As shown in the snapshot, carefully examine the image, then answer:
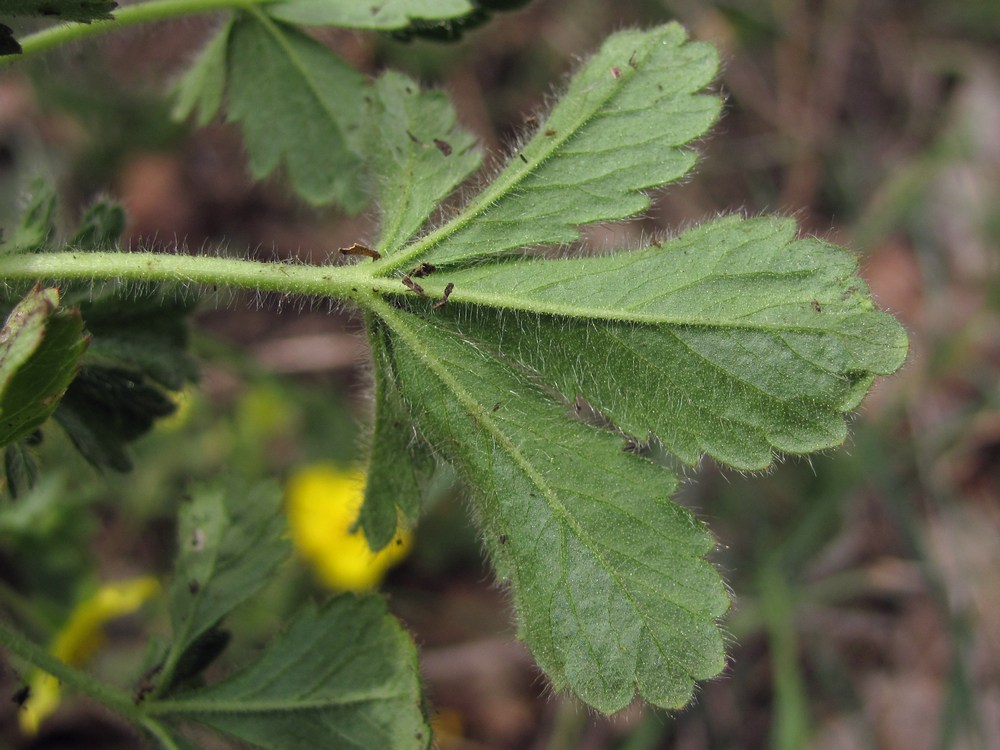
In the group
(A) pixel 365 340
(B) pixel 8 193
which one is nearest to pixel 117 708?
(A) pixel 365 340

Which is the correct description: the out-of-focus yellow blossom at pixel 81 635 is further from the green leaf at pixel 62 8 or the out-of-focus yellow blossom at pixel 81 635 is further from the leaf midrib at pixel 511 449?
the green leaf at pixel 62 8

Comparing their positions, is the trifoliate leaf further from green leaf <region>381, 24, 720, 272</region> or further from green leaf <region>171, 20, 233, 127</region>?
green leaf <region>171, 20, 233, 127</region>

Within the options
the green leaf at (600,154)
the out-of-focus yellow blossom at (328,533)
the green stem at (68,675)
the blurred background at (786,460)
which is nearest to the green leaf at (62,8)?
the green leaf at (600,154)

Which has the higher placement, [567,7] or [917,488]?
[567,7]

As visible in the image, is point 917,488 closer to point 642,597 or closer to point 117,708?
point 642,597

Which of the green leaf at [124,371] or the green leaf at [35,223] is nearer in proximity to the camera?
the green leaf at [35,223]

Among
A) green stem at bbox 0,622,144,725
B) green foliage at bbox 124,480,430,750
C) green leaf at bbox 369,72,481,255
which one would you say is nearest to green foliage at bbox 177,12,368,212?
green leaf at bbox 369,72,481,255
